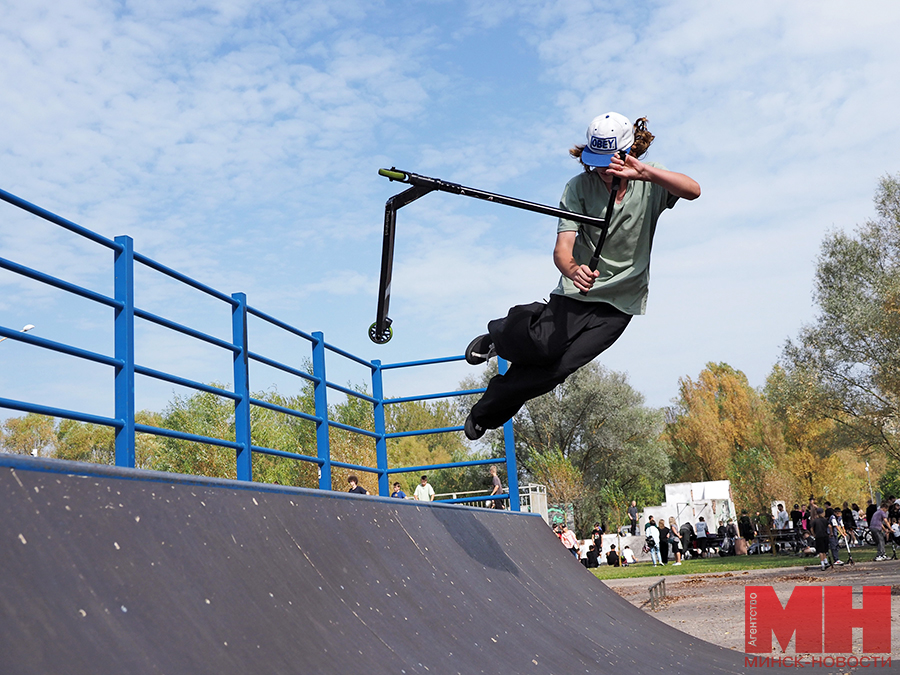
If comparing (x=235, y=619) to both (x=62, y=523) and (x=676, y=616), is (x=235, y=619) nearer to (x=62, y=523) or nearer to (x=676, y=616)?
Result: (x=62, y=523)

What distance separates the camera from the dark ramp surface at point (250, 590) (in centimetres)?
160

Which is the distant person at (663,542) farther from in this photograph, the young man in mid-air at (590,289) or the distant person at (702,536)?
the young man in mid-air at (590,289)

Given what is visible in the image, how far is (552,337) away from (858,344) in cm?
2744

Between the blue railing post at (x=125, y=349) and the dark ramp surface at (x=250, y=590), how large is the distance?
141cm

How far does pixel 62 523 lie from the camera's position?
174cm

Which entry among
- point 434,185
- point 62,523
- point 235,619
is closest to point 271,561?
point 235,619

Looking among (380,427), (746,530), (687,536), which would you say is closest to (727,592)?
(380,427)

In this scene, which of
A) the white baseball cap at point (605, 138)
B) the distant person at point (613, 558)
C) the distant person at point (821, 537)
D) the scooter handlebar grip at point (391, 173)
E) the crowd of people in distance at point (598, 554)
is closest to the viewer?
the white baseball cap at point (605, 138)

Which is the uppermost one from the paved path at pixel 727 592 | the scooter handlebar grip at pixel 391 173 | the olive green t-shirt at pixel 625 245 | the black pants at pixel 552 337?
the scooter handlebar grip at pixel 391 173

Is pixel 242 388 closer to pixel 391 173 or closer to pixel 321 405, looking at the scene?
pixel 321 405

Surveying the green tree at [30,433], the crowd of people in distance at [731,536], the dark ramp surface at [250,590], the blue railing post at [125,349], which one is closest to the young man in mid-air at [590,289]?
the dark ramp surface at [250,590]

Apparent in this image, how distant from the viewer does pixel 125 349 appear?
4.30 m

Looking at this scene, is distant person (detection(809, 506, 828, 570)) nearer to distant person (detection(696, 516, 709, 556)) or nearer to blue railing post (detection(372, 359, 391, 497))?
distant person (detection(696, 516, 709, 556))

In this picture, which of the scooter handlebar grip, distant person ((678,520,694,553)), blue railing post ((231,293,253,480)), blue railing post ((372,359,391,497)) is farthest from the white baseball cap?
distant person ((678,520,694,553))
